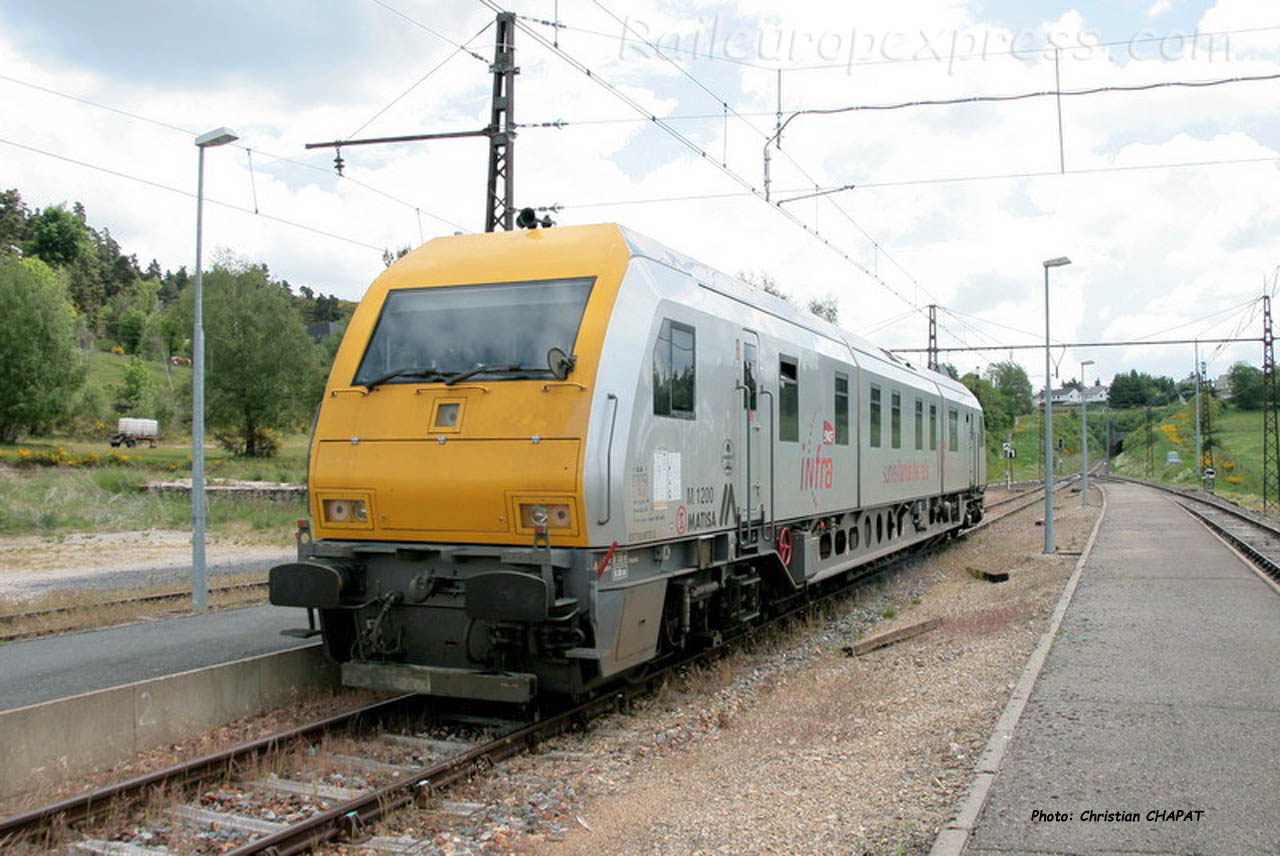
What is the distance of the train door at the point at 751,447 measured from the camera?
9.64 metres

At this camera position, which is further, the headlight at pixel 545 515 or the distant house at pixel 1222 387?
the distant house at pixel 1222 387

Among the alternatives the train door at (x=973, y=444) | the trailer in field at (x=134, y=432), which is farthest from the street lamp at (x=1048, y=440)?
the trailer in field at (x=134, y=432)

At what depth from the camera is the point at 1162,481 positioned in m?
73.8

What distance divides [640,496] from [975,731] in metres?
2.87

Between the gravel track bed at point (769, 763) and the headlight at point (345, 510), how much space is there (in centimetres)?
222

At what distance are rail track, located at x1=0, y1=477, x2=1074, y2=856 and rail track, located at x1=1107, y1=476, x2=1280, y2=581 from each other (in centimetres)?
1339

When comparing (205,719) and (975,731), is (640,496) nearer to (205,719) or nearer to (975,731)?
(975,731)

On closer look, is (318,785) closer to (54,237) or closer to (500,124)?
(500,124)

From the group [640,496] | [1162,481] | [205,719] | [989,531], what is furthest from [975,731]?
[1162,481]

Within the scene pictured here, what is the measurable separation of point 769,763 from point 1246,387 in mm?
101941

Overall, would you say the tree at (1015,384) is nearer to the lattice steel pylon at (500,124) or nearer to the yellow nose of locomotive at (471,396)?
the lattice steel pylon at (500,124)

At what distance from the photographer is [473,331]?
8039 millimetres

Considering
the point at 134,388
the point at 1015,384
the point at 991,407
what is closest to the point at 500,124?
the point at 991,407

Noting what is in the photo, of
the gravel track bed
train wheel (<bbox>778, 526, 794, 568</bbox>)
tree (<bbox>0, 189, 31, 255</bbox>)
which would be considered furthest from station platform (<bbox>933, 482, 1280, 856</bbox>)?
tree (<bbox>0, 189, 31, 255</bbox>)
